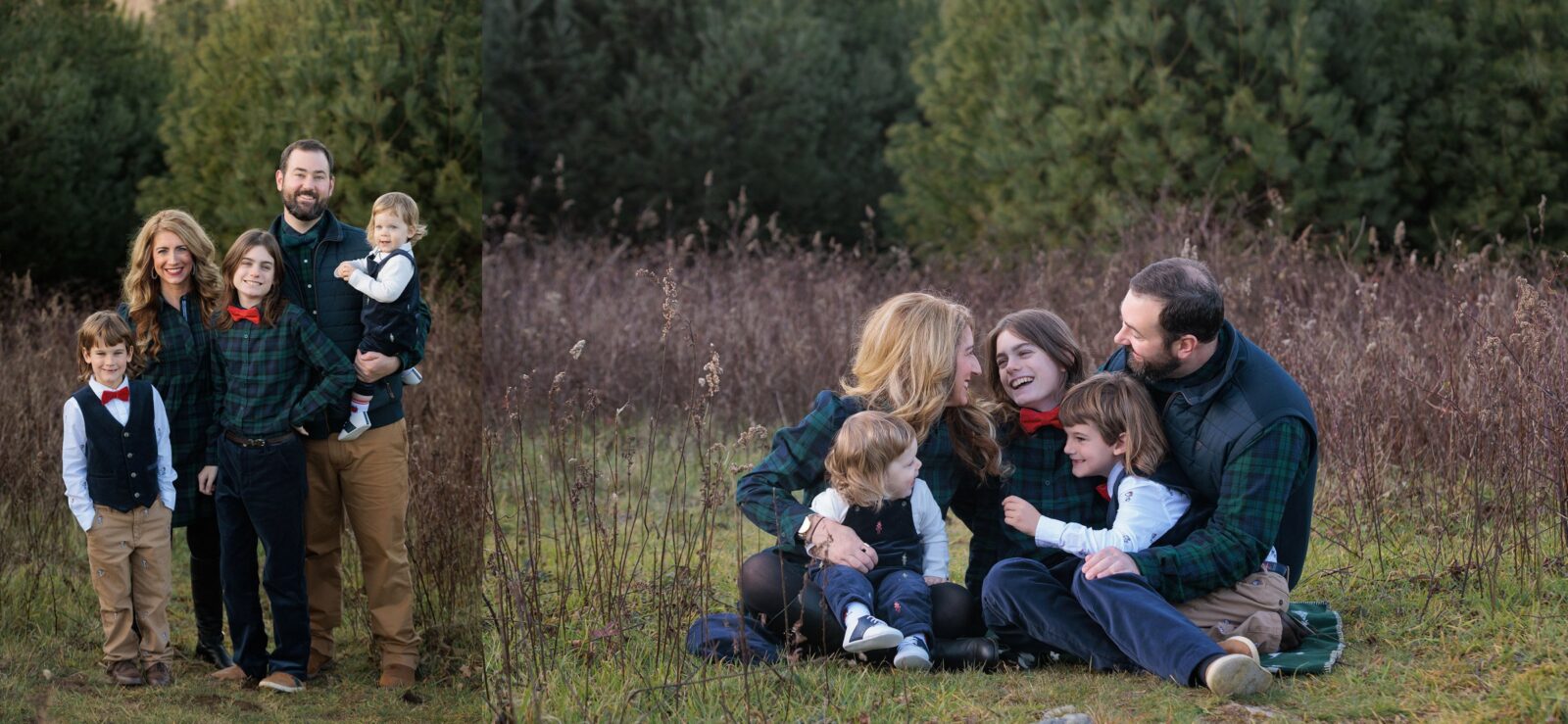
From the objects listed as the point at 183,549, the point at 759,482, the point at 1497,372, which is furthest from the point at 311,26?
the point at 1497,372

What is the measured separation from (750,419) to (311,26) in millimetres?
3154

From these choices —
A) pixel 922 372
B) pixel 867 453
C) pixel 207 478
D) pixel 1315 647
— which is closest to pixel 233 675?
pixel 207 478

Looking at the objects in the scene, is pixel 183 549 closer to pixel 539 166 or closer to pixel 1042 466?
pixel 1042 466

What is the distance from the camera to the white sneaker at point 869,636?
3906 millimetres

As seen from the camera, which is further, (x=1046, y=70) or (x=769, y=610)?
(x=1046, y=70)

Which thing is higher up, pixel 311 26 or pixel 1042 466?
pixel 311 26

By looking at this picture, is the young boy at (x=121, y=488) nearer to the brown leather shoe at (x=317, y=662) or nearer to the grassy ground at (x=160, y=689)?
the grassy ground at (x=160, y=689)

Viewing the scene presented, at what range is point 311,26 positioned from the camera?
7973 millimetres

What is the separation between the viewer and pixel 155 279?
15.5 ft

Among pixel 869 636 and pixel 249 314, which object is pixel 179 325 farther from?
pixel 869 636

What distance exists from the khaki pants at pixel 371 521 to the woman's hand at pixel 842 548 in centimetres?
148

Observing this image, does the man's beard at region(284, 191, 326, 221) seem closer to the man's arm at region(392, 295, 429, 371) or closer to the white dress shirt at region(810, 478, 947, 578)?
the man's arm at region(392, 295, 429, 371)

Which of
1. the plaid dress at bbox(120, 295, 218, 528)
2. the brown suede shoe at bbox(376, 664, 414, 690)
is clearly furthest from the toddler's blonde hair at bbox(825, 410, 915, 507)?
the plaid dress at bbox(120, 295, 218, 528)

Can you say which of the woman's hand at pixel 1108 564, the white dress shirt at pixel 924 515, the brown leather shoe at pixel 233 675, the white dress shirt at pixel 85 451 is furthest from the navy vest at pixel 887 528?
the white dress shirt at pixel 85 451
